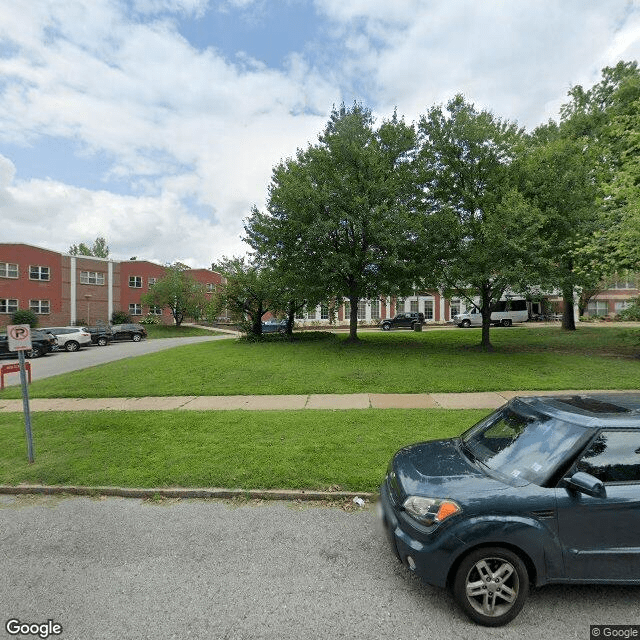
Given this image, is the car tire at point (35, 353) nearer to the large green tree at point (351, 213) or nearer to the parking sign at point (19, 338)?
the large green tree at point (351, 213)

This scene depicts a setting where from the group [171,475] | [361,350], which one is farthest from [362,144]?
[171,475]

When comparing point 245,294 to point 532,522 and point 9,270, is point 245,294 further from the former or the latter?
point 9,270

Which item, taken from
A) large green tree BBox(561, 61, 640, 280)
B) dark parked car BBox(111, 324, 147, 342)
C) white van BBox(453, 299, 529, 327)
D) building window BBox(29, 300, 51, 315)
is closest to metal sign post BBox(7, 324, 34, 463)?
large green tree BBox(561, 61, 640, 280)

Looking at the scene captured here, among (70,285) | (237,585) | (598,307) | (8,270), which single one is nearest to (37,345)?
(8,270)

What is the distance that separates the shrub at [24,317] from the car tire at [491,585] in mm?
45866

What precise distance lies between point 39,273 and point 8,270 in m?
2.67

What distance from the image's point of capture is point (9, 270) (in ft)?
Result: 135

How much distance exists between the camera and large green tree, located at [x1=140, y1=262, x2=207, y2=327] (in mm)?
44781

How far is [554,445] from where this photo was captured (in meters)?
3.27

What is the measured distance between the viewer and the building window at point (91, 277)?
46.8 metres

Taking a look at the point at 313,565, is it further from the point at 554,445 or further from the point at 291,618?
the point at 554,445

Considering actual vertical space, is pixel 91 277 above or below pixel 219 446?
above

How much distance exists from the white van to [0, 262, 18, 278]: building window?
152 feet

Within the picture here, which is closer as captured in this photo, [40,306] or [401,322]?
[401,322]
